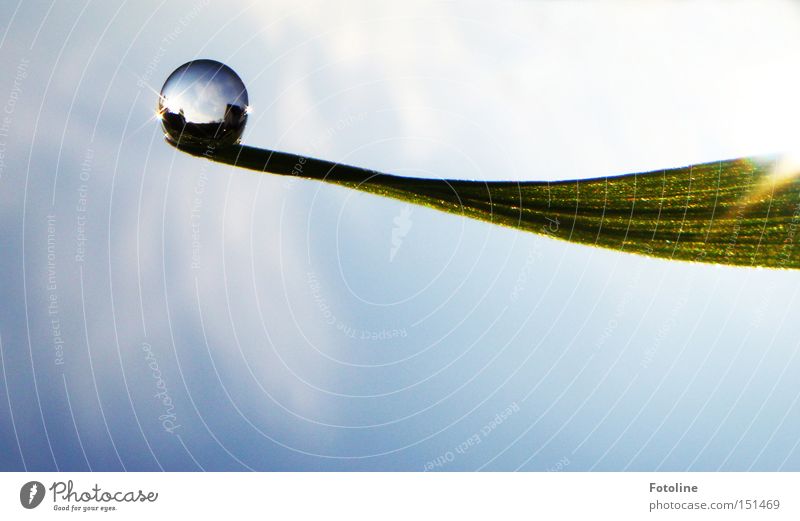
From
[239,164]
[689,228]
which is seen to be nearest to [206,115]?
[239,164]
